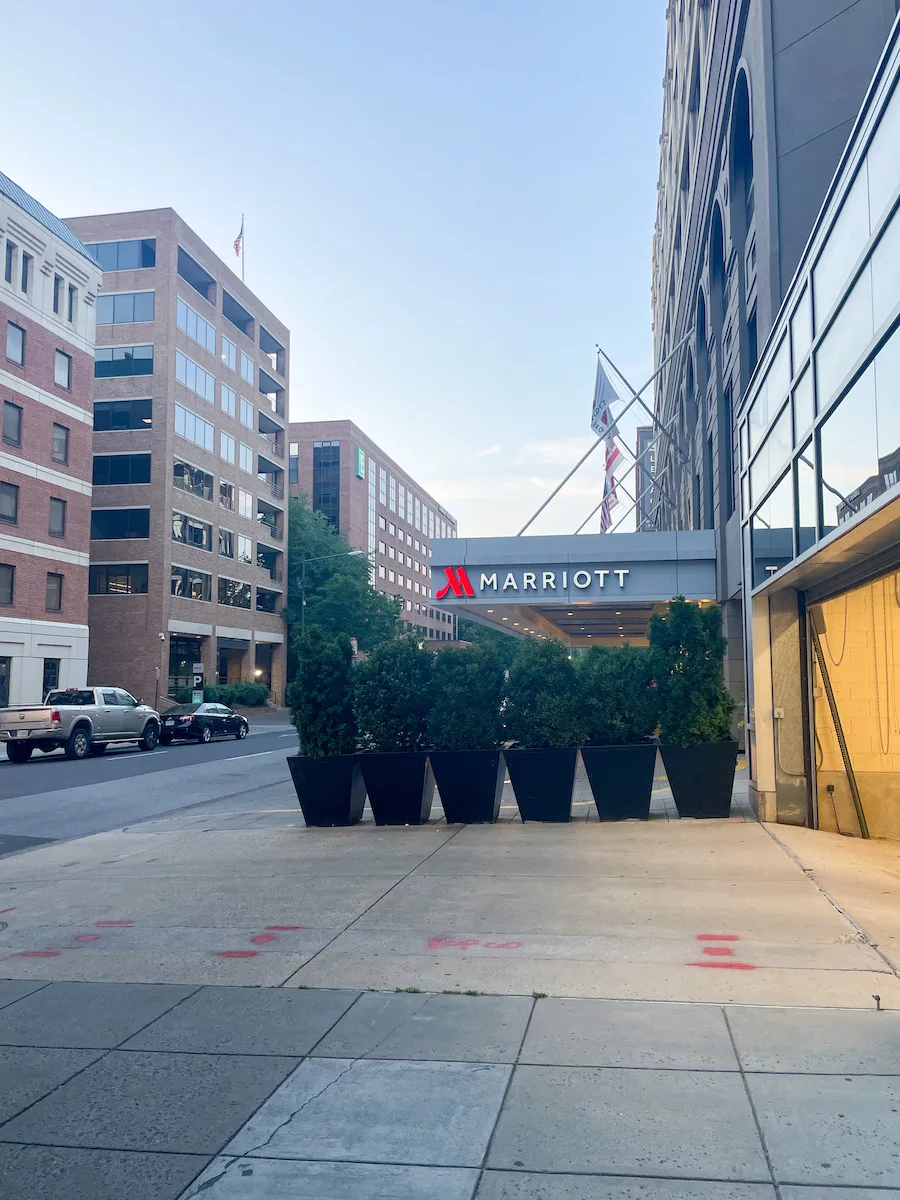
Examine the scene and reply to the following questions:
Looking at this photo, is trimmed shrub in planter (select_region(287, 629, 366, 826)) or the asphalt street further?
the asphalt street

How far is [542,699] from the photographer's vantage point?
1159 cm

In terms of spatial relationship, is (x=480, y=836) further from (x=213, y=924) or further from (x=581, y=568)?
(x=581, y=568)

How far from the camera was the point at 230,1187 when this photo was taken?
3434 mm

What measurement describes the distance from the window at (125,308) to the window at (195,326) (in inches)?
26.6

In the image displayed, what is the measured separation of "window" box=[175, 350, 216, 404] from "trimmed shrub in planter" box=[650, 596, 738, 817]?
45370 millimetres

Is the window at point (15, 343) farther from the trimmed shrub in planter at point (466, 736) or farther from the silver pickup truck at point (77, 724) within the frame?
the trimmed shrub in planter at point (466, 736)

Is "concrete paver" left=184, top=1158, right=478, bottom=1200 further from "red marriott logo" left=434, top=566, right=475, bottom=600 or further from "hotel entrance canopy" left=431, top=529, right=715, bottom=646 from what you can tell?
"red marriott logo" left=434, top=566, right=475, bottom=600

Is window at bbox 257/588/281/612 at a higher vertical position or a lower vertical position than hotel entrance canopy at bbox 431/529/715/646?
higher

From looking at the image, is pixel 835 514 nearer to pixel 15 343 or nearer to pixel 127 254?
pixel 15 343

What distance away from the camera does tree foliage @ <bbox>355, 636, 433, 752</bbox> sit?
11766 mm

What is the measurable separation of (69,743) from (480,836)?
19.1 metres

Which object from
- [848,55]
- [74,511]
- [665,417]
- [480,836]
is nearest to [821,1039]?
[480,836]

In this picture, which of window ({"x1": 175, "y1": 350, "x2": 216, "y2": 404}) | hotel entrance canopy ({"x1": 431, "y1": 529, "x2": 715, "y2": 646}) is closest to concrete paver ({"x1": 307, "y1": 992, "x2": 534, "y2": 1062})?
hotel entrance canopy ({"x1": 431, "y1": 529, "x2": 715, "y2": 646})

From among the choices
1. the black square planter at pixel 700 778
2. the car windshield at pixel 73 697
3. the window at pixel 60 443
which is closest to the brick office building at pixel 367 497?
the window at pixel 60 443
